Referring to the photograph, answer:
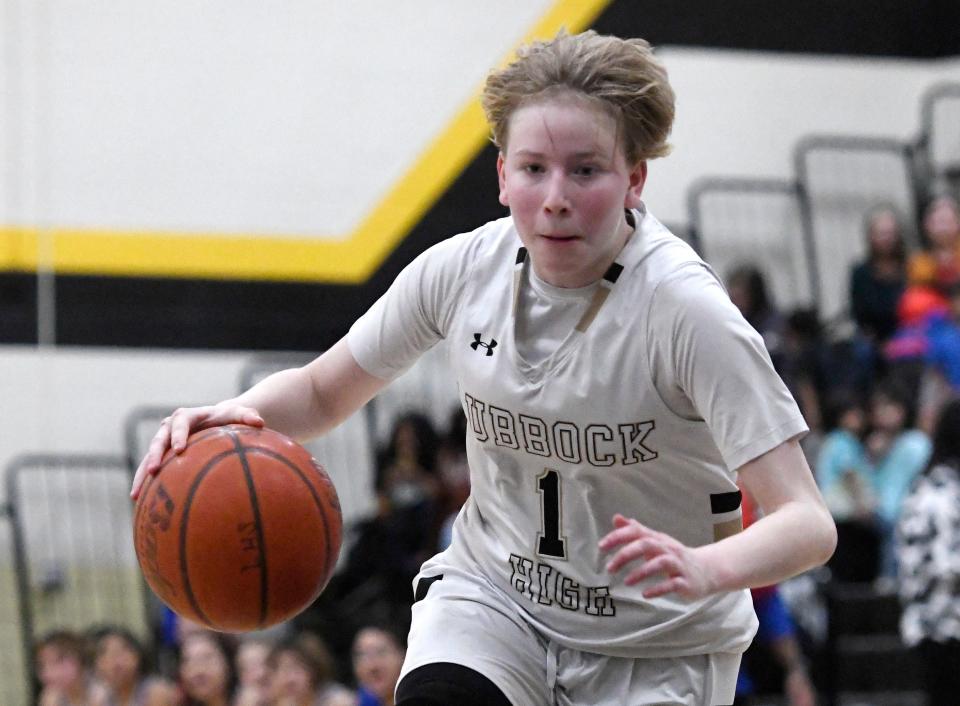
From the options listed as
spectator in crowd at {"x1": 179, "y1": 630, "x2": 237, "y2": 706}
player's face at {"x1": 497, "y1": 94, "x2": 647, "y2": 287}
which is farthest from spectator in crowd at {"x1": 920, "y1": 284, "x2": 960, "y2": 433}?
player's face at {"x1": 497, "y1": 94, "x2": 647, "y2": 287}

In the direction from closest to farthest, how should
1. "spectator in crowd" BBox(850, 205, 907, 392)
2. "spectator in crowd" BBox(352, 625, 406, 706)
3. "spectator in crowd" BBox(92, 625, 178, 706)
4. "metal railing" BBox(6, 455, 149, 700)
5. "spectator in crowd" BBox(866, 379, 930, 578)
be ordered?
"spectator in crowd" BBox(352, 625, 406, 706), "spectator in crowd" BBox(92, 625, 178, 706), "spectator in crowd" BBox(866, 379, 930, 578), "metal railing" BBox(6, 455, 149, 700), "spectator in crowd" BBox(850, 205, 907, 392)

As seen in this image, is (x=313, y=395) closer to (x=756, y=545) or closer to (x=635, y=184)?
(x=635, y=184)

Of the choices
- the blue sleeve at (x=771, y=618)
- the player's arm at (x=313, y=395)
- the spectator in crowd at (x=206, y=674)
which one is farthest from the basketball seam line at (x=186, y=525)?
the blue sleeve at (x=771, y=618)

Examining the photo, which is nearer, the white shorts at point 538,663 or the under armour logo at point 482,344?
the white shorts at point 538,663

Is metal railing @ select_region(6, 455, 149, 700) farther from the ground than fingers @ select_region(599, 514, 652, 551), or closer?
closer

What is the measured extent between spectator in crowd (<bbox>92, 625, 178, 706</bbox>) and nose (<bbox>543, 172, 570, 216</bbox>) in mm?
5191

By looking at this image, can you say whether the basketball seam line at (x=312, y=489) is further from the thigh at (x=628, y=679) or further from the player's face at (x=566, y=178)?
the player's face at (x=566, y=178)

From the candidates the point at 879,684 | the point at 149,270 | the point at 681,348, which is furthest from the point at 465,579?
the point at 149,270

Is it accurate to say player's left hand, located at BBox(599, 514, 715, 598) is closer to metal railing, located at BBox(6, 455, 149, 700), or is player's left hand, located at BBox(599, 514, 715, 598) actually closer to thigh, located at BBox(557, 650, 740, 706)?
thigh, located at BBox(557, 650, 740, 706)

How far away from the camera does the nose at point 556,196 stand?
304 cm

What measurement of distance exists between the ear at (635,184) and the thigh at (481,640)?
31.8 inches

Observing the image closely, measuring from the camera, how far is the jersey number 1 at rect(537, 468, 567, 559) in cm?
326

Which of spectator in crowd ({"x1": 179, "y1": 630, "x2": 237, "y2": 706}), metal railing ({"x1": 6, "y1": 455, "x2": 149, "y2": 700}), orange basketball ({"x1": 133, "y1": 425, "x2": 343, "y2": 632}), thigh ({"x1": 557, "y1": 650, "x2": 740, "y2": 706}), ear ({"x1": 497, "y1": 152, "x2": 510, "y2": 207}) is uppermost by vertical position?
ear ({"x1": 497, "y1": 152, "x2": 510, "y2": 207})

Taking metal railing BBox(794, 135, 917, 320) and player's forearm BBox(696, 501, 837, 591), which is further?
metal railing BBox(794, 135, 917, 320)
